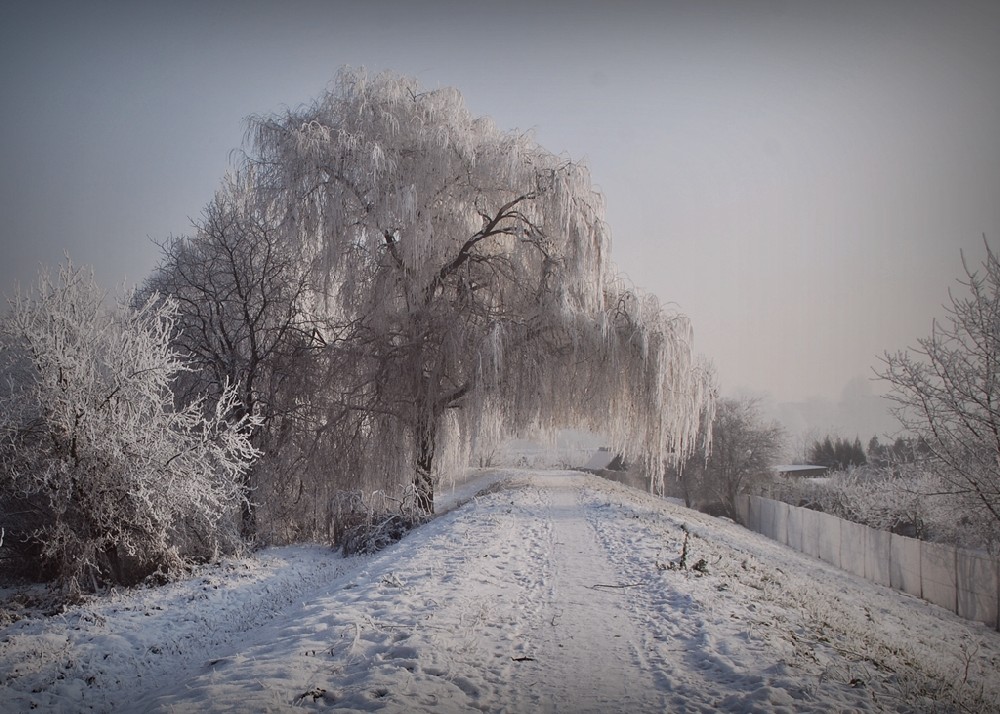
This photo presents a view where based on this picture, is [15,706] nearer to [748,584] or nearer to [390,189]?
[748,584]

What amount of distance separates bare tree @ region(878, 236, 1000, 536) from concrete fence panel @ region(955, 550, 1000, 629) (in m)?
2.94

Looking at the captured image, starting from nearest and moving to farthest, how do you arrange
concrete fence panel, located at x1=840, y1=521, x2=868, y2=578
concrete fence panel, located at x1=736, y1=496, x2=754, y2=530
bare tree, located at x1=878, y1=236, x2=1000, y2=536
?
1. bare tree, located at x1=878, y1=236, x2=1000, y2=536
2. concrete fence panel, located at x1=840, y1=521, x2=868, y2=578
3. concrete fence panel, located at x1=736, y1=496, x2=754, y2=530

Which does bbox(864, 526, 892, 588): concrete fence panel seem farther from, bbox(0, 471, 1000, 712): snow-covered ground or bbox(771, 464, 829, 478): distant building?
bbox(771, 464, 829, 478): distant building

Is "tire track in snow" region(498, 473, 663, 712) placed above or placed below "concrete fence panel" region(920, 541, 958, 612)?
above

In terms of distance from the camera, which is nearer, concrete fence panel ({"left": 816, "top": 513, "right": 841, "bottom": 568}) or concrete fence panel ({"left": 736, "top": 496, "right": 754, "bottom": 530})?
concrete fence panel ({"left": 816, "top": 513, "right": 841, "bottom": 568})

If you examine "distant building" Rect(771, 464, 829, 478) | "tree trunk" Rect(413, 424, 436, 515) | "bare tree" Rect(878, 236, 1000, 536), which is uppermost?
"bare tree" Rect(878, 236, 1000, 536)

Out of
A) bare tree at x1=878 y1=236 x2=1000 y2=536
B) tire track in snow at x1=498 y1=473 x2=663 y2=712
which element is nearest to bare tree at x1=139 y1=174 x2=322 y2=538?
tire track in snow at x1=498 y1=473 x2=663 y2=712

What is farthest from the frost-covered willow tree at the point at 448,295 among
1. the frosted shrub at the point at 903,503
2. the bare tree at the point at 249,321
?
the frosted shrub at the point at 903,503

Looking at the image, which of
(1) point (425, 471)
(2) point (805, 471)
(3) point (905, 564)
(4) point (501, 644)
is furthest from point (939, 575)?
(2) point (805, 471)

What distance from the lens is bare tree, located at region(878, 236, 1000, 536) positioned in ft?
26.7

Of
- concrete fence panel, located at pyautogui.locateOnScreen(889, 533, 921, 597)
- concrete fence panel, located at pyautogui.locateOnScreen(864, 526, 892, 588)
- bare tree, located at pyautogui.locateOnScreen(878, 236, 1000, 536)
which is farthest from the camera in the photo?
concrete fence panel, located at pyautogui.locateOnScreen(864, 526, 892, 588)

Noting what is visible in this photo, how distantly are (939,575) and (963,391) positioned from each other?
8.09 metres

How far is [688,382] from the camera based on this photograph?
13758 millimetres

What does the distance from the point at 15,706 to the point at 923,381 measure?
11818 millimetres
